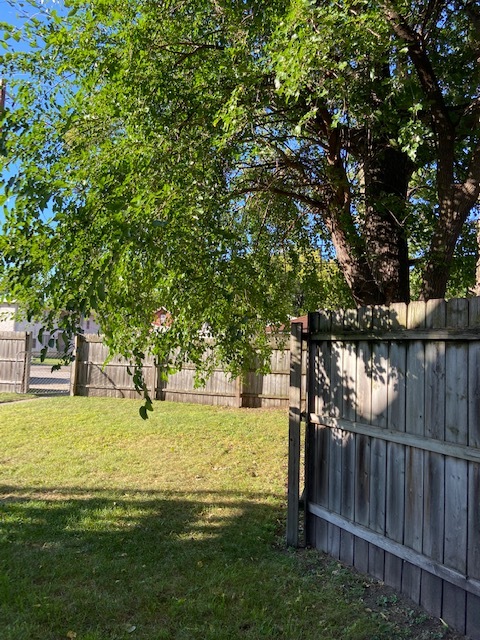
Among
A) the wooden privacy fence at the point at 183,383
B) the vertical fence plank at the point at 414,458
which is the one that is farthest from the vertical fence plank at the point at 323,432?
the wooden privacy fence at the point at 183,383

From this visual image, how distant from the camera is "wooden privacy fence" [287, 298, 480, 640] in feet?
10.1

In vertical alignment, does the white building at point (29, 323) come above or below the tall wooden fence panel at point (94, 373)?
above

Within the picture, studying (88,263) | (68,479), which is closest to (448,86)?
(88,263)

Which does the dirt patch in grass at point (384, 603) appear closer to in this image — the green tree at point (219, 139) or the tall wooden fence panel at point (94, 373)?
the green tree at point (219, 139)

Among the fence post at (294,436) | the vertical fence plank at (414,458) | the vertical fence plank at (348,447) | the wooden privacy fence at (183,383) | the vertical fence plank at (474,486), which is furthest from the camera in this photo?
the wooden privacy fence at (183,383)

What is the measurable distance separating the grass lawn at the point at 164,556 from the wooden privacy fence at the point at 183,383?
172 inches

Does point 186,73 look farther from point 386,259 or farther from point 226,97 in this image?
point 386,259

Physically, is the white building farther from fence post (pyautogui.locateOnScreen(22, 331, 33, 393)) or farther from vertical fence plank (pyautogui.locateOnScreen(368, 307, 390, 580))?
vertical fence plank (pyautogui.locateOnScreen(368, 307, 390, 580))

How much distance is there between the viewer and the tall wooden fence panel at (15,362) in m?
14.7

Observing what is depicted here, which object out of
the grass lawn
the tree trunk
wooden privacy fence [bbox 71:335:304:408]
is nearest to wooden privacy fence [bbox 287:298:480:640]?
the grass lawn

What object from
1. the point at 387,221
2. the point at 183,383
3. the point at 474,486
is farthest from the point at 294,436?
the point at 183,383

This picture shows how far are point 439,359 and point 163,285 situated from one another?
2078mm

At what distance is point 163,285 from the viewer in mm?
4078

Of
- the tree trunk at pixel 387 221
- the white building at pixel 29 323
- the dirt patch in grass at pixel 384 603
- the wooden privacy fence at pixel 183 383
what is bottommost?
the dirt patch in grass at pixel 384 603
